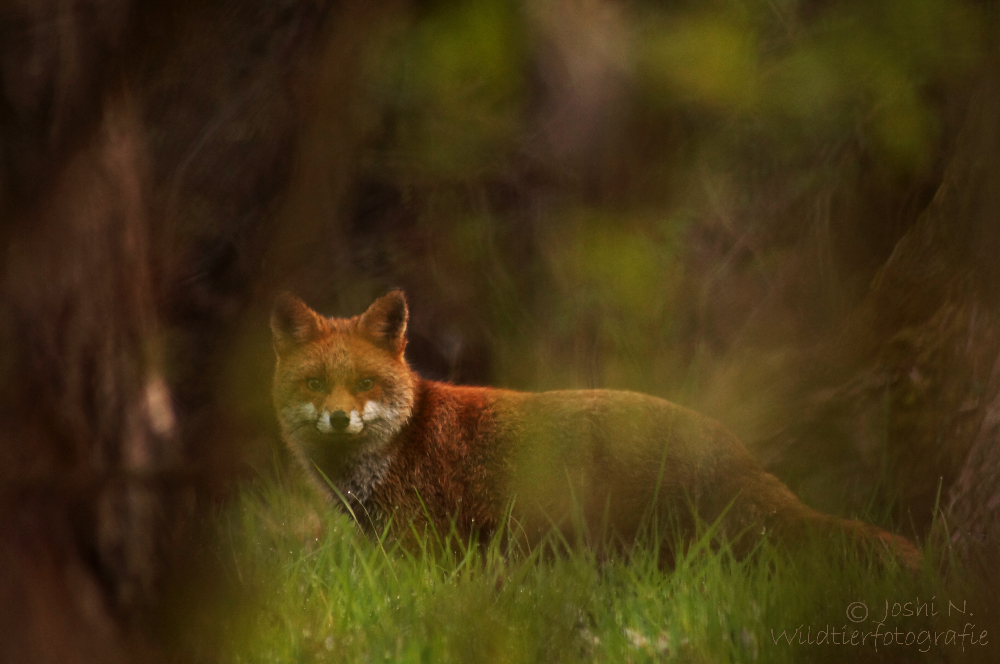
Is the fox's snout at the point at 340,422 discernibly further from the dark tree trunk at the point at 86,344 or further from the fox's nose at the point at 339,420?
the dark tree trunk at the point at 86,344

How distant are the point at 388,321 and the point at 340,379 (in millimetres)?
441

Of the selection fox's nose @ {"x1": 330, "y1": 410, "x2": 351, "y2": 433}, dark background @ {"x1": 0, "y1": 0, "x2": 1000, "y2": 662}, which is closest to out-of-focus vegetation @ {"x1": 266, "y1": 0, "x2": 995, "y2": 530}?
dark background @ {"x1": 0, "y1": 0, "x2": 1000, "y2": 662}

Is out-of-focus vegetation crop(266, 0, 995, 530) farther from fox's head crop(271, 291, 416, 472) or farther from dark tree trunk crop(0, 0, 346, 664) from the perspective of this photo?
dark tree trunk crop(0, 0, 346, 664)

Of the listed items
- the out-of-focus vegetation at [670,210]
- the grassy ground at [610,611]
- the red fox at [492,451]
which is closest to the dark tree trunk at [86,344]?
the grassy ground at [610,611]

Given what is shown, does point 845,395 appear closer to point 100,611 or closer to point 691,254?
point 691,254

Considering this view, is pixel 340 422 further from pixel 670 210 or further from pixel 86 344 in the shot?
pixel 86 344

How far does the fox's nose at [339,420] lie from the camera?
4.79 meters

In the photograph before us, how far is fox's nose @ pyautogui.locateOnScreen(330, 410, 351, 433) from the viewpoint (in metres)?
4.79

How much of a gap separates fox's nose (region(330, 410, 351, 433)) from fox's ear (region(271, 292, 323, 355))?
0.56 metres

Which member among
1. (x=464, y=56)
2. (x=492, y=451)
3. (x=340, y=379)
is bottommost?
(x=492, y=451)

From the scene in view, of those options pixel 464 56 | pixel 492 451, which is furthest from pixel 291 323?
pixel 464 56

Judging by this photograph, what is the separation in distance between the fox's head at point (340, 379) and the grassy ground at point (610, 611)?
2.82ft

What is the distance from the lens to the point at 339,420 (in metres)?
4.79

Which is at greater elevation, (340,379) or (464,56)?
(464,56)
